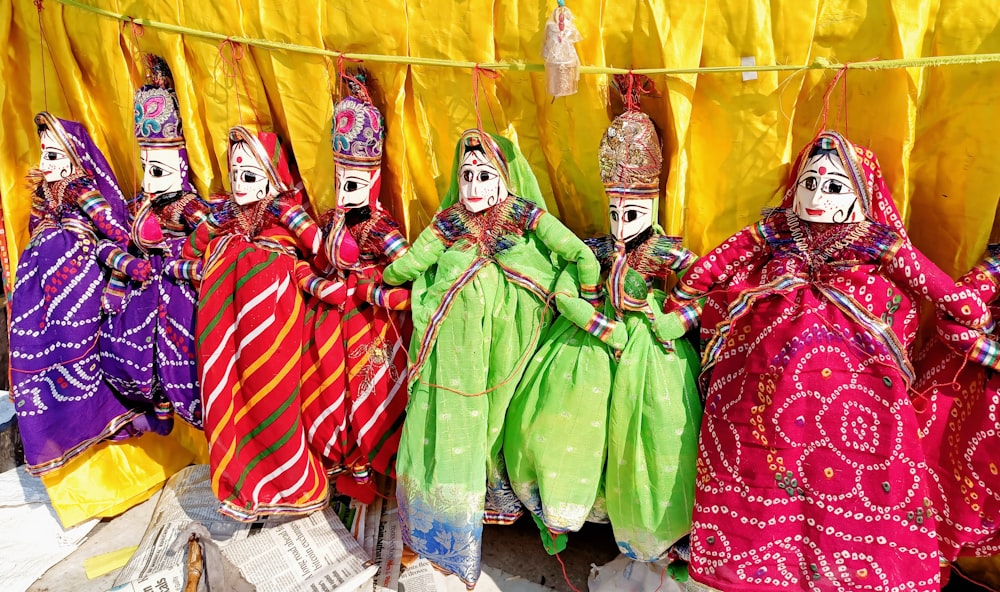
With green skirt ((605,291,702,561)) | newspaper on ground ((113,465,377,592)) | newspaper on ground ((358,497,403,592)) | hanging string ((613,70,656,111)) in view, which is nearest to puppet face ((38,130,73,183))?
newspaper on ground ((113,465,377,592))

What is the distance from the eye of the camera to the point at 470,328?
152cm

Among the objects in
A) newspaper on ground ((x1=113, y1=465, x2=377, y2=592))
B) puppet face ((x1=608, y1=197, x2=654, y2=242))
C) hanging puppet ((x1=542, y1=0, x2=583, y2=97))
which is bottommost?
newspaper on ground ((x1=113, y1=465, x2=377, y2=592))

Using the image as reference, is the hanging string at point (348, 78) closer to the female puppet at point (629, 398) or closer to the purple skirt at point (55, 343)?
the female puppet at point (629, 398)

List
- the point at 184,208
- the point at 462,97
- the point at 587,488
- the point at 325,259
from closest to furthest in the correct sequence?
the point at 587,488 < the point at 462,97 < the point at 325,259 < the point at 184,208

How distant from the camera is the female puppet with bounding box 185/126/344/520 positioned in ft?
5.62

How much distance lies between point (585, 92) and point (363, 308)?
33.7 inches

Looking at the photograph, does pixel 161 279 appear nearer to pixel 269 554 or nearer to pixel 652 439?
pixel 269 554

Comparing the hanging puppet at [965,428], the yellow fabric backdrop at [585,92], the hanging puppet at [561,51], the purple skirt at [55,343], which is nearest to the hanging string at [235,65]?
the yellow fabric backdrop at [585,92]

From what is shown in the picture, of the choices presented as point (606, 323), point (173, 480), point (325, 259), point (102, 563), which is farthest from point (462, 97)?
point (102, 563)

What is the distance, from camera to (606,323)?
4.71 feet

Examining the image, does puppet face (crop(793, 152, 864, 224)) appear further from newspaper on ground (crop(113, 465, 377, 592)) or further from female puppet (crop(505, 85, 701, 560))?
newspaper on ground (crop(113, 465, 377, 592))

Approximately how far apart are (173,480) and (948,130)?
259cm

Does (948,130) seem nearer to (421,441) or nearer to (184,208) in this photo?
(421,441)

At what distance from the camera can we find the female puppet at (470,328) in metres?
1.52
